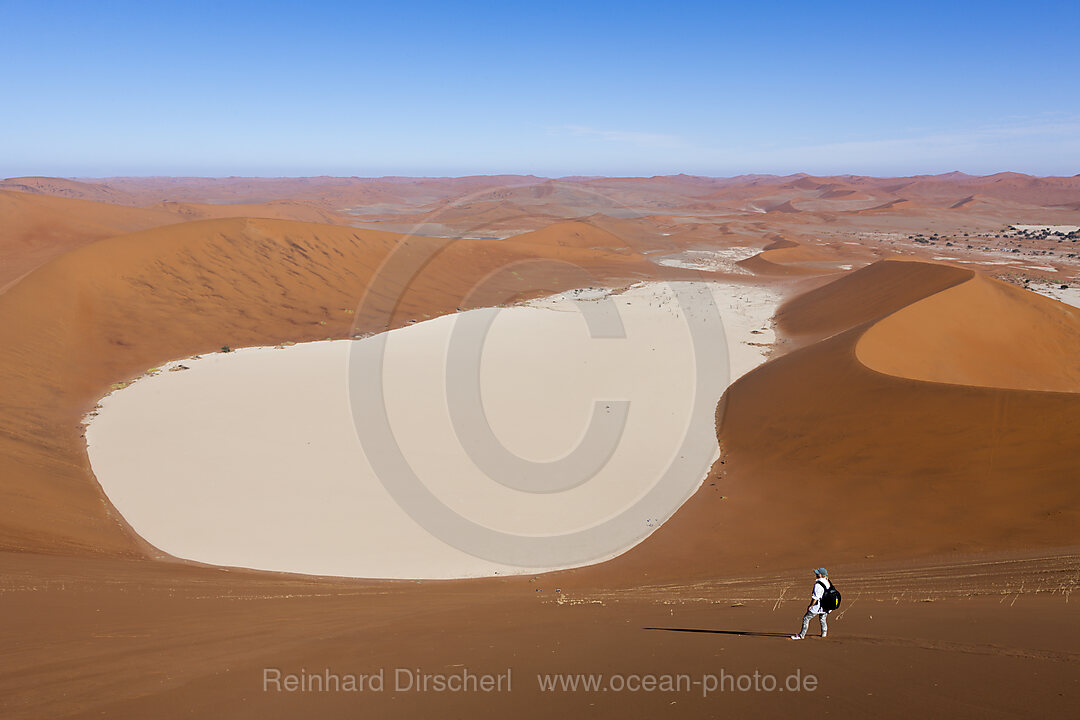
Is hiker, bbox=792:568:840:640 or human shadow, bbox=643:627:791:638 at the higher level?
hiker, bbox=792:568:840:640

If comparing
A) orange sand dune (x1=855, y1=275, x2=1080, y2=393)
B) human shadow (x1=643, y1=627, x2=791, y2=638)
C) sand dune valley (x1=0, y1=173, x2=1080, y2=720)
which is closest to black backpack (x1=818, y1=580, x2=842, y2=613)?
sand dune valley (x1=0, y1=173, x2=1080, y2=720)

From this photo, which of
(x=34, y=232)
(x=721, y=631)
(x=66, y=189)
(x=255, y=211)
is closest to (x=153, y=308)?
(x=34, y=232)

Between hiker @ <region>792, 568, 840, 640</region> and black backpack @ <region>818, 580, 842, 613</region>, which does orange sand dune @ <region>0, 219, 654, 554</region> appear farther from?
black backpack @ <region>818, 580, 842, 613</region>

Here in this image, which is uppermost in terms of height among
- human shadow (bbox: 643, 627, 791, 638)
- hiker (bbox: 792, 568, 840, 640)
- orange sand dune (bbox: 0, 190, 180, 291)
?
orange sand dune (bbox: 0, 190, 180, 291)

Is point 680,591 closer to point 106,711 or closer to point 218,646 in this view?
point 218,646

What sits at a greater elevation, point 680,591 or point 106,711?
point 106,711

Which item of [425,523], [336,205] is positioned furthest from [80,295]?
[336,205]
